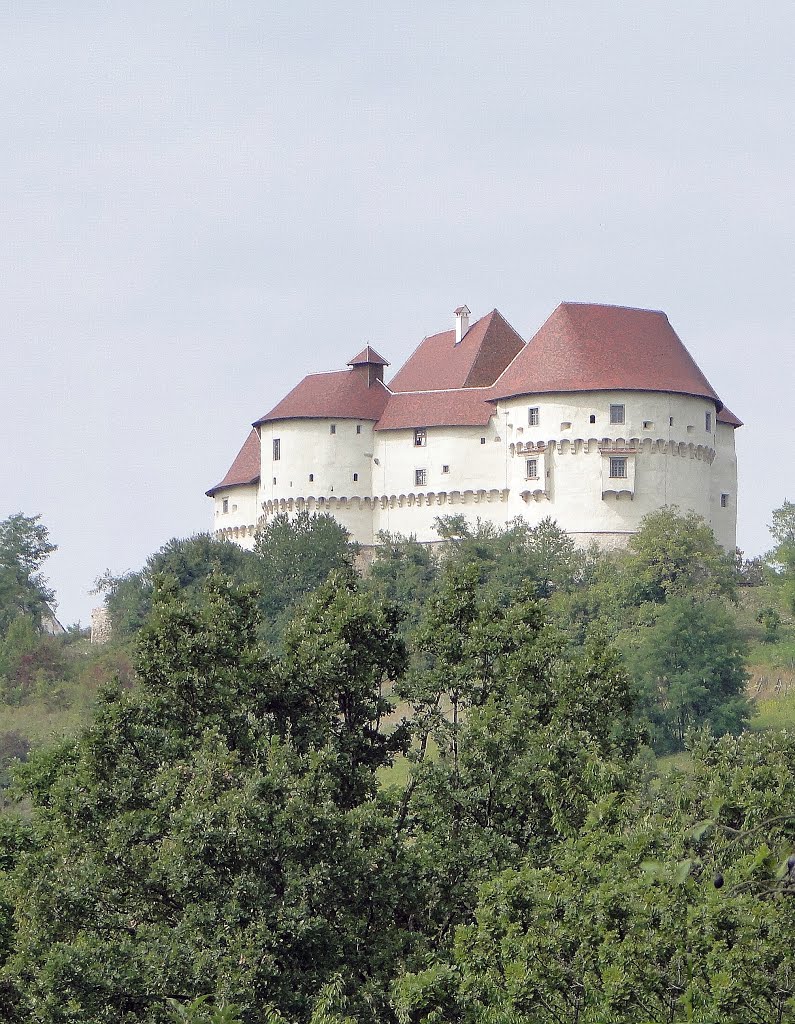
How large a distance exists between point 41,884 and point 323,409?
57627 millimetres

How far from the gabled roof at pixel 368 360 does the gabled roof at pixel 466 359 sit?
3.05 ft

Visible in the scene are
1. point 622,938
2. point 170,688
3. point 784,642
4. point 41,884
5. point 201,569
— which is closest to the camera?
point 622,938

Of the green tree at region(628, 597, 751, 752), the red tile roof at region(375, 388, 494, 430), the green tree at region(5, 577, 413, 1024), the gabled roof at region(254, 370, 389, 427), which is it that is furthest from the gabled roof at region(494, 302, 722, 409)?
the green tree at region(5, 577, 413, 1024)

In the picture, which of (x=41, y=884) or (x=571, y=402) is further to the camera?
(x=571, y=402)

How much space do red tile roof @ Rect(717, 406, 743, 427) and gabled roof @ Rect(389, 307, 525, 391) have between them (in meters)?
8.20

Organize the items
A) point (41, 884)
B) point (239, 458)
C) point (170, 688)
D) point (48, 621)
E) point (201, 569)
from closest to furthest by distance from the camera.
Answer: point (41, 884) → point (170, 688) → point (201, 569) → point (239, 458) → point (48, 621)

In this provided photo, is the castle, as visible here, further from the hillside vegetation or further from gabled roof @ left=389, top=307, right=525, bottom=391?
the hillside vegetation

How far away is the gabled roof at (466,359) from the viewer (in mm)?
83438

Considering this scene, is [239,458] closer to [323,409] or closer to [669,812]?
[323,409]

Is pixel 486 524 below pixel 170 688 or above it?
above

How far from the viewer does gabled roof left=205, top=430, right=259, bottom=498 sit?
87.1 meters

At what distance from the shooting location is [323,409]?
83.5m

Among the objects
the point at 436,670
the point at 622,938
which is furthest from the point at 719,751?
the point at 622,938

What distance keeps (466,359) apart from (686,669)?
61.2 feet
